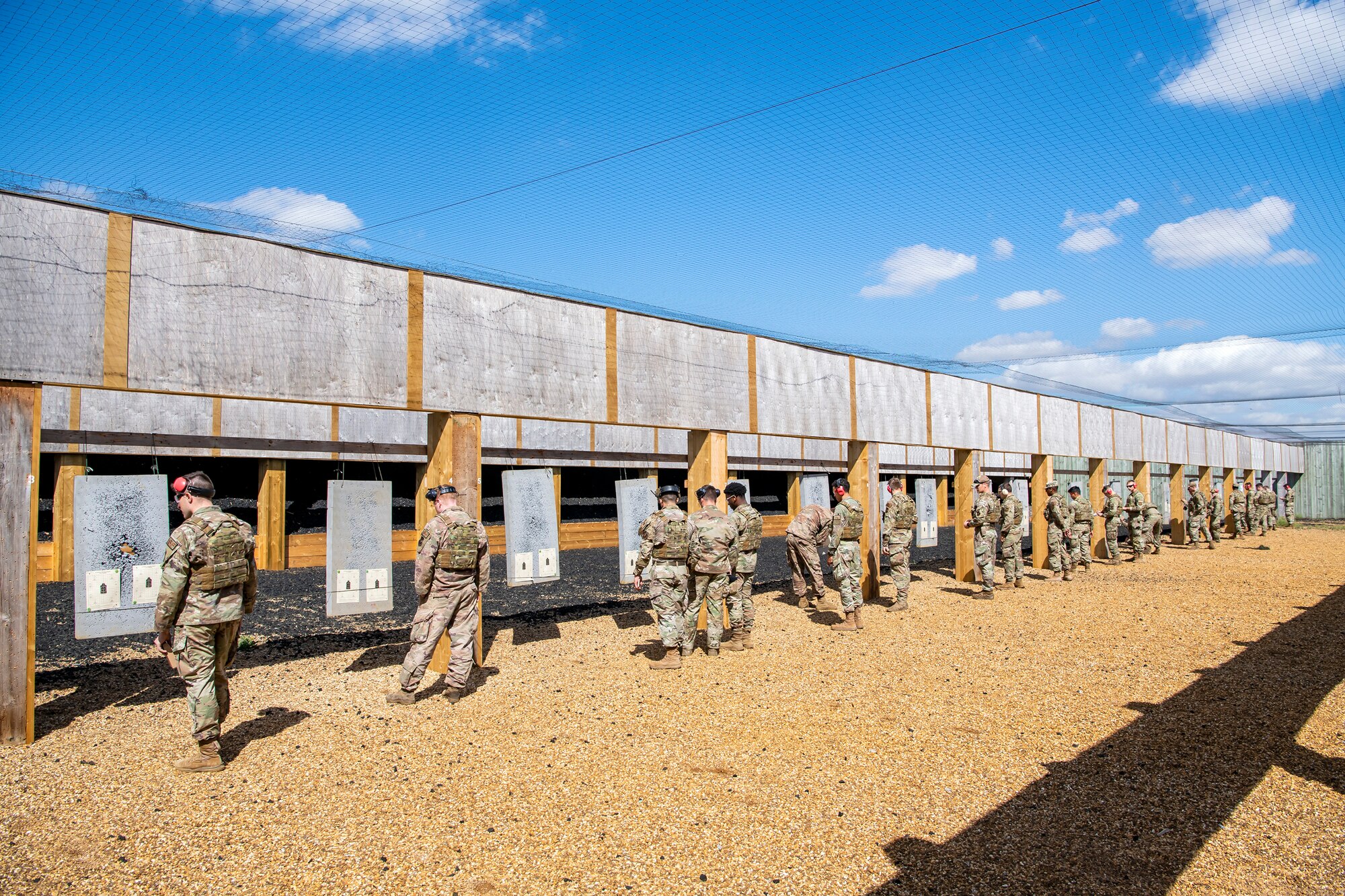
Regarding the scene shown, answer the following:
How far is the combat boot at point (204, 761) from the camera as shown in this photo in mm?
4516

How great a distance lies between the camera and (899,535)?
11055 mm

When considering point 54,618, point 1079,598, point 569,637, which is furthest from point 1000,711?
point 54,618

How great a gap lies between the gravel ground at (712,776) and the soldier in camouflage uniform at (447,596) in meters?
0.26

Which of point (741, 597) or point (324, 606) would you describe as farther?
point (324, 606)

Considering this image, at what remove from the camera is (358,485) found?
7.04 m

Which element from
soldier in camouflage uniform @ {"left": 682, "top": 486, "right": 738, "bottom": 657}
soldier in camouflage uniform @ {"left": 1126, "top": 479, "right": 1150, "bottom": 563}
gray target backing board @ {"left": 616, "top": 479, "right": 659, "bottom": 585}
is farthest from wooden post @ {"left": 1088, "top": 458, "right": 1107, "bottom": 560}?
soldier in camouflage uniform @ {"left": 682, "top": 486, "right": 738, "bottom": 657}

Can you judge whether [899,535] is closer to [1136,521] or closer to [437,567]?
[437,567]

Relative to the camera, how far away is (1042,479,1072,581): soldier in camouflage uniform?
1406cm

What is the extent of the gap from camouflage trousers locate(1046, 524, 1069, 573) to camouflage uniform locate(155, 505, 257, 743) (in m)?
13.6

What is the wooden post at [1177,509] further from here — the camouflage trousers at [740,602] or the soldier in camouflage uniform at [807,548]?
the camouflage trousers at [740,602]

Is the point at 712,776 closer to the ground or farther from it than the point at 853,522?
closer to the ground

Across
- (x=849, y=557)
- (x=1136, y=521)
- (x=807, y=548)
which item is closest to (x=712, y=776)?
(x=849, y=557)

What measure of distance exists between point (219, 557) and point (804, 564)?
27.5ft

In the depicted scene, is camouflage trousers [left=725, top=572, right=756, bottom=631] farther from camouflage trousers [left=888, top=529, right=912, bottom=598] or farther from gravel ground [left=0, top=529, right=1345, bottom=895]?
camouflage trousers [left=888, top=529, right=912, bottom=598]
